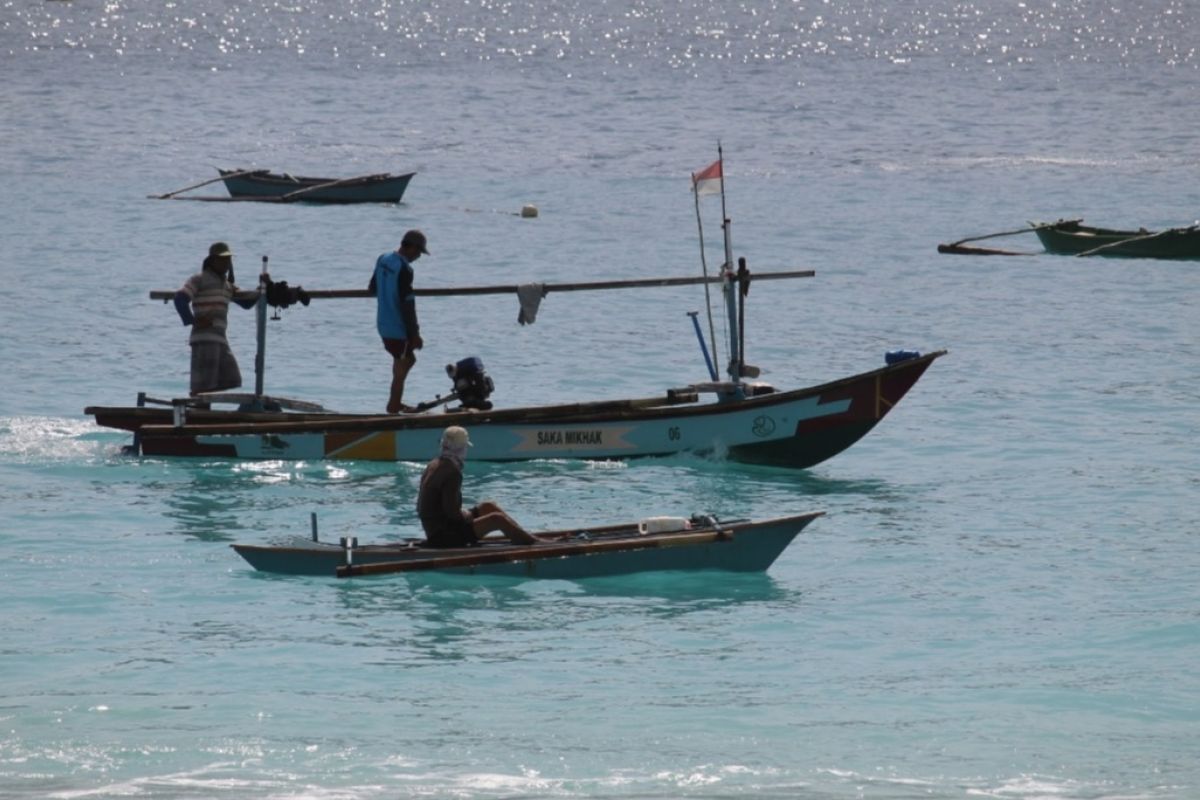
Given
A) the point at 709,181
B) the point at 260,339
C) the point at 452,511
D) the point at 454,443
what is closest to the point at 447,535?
the point at 452,511

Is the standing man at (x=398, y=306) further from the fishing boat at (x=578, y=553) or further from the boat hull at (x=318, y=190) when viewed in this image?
the boat hull at (x=318, y=190)

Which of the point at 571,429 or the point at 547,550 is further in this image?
the point at 571,429

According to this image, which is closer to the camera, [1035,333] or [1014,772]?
[1014,772]

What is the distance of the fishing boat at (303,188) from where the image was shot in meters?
46.6

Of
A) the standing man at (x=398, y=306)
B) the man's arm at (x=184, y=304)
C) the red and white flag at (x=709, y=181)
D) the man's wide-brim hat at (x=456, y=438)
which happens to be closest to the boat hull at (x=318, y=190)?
the standing man at (x=398, y=306)

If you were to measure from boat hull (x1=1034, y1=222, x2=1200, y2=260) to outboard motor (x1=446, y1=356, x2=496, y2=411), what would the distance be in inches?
848

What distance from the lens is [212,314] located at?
2092cm

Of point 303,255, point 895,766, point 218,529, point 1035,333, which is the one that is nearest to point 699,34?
point 303,255

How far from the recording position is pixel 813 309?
35.3 metres

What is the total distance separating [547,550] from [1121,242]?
A: 2550cm

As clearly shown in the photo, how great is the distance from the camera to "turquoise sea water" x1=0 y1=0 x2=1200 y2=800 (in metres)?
13.9

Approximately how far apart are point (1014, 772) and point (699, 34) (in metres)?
84.4

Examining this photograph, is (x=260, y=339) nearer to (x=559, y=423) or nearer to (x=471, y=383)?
(x=471, y=383)

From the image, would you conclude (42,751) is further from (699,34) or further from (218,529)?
(699,34)
